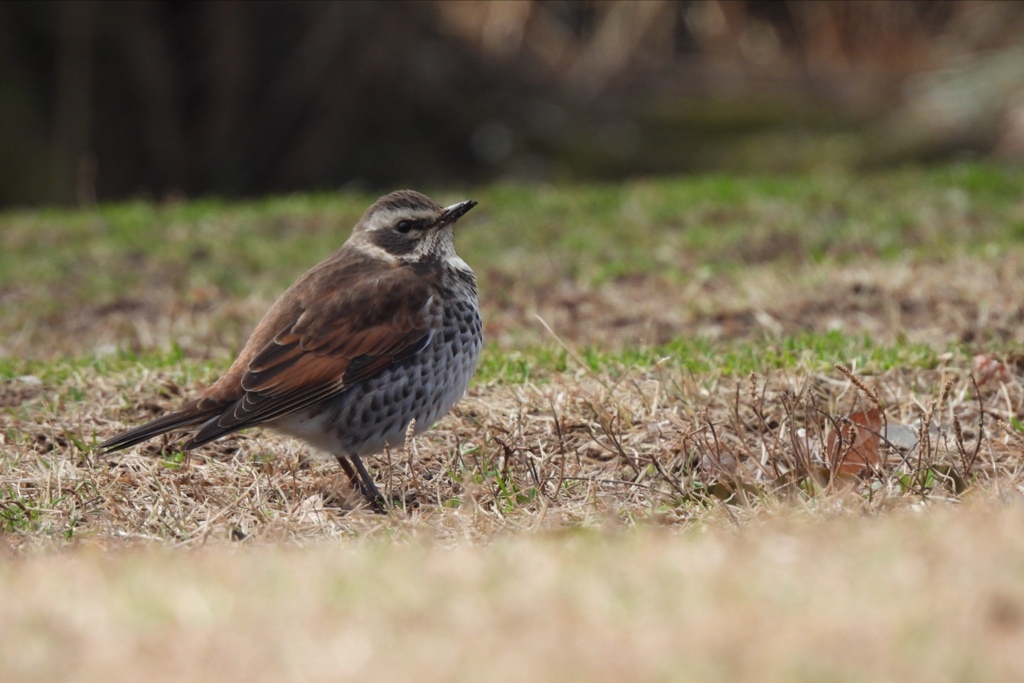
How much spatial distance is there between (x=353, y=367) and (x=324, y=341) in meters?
0.15

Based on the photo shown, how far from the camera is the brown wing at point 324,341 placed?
4973 millimetres

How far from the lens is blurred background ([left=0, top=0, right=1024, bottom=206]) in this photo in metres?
14.2

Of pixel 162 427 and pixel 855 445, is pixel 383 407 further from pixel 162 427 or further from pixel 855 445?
pixel 855 445

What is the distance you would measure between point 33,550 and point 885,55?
16494 millimetres

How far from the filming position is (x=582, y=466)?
5.26 metres

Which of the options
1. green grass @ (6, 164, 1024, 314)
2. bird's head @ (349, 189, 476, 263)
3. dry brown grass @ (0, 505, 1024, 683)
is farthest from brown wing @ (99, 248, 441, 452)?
green grass @ (6, 164, 1024, 314)

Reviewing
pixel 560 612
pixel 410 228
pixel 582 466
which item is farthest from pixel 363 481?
pixel 560 612

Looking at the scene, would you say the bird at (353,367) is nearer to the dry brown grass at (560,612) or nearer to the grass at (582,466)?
the grass at (582,466)

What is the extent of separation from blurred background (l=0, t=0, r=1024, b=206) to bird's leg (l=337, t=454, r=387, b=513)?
8867 millimetres

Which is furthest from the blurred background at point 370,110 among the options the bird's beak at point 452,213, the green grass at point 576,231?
the bird's beak at point 452,213

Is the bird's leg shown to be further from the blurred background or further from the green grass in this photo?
the blurred background

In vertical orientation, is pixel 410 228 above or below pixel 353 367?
above

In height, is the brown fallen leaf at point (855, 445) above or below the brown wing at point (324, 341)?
below

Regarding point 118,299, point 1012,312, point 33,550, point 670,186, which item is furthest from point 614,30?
point 33,550
